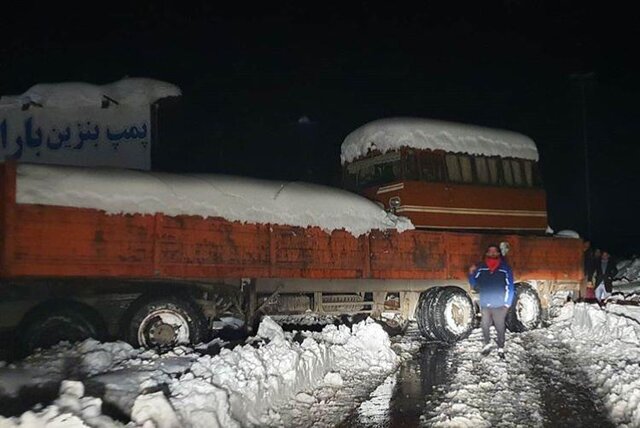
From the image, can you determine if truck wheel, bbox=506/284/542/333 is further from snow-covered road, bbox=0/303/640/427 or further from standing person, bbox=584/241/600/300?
standing person, bbox=584/241/600/300

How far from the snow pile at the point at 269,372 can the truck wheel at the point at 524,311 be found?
3.73m

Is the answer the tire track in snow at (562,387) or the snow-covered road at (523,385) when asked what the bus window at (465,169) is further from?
the tire track in snow at (562,387)

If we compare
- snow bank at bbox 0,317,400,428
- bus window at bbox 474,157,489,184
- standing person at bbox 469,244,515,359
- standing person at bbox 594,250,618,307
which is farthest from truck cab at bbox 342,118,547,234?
standing person at bbox 594,250,618,307

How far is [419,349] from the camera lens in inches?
408

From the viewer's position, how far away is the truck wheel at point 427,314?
1094 cm

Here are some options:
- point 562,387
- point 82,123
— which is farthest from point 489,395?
point 82,123

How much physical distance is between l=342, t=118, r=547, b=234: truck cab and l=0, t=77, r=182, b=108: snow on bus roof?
4.48 m

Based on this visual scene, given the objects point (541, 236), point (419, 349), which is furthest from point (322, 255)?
point (541, 236)

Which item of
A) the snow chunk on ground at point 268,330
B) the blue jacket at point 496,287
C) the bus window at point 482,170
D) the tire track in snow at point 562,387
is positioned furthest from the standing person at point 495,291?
the snow chunk on ground at point 268,330

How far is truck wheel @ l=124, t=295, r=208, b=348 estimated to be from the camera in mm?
8312

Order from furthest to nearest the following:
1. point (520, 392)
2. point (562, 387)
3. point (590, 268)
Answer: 1. point (590, 268)
2. point (562, 387)
3. point (520, 392)

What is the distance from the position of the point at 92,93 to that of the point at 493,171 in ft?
28.7

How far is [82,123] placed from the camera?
13.6 meters

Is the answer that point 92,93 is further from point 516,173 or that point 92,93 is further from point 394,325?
point 516,173
